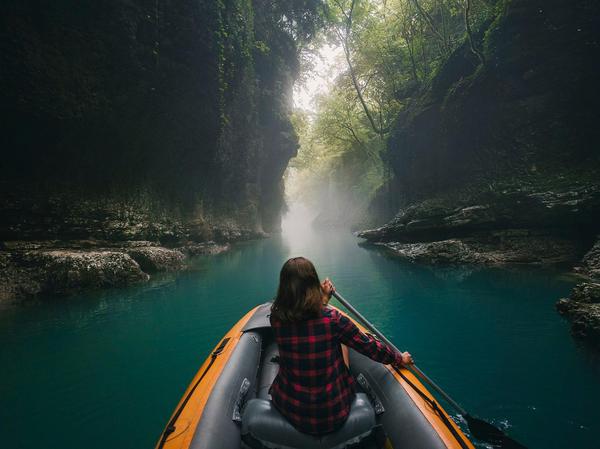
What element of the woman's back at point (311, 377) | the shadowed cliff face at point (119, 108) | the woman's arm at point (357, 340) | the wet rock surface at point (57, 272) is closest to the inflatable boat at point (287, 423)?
the woman's back at point (311, 377)

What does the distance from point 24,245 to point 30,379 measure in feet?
19.1

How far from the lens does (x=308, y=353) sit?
6.45ft

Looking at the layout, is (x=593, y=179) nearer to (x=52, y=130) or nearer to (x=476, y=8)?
(x=476, y=8)

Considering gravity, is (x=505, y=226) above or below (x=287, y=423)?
above

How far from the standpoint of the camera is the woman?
1.95 meters

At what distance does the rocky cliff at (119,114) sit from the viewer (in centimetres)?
833

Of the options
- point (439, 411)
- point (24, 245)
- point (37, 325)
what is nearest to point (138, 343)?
point (37, 325)

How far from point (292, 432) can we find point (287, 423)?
0.06 metres

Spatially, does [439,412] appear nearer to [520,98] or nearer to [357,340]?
[357,340]

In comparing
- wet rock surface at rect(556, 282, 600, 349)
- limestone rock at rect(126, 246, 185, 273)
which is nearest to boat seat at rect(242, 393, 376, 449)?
wet rock surface at rect(556, 282, 600, 349)

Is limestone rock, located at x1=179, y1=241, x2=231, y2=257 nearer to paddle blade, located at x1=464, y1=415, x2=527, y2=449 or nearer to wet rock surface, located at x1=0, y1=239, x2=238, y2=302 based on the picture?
wet rock surface, located at x1=0, y1=239, x2=238, y2=302

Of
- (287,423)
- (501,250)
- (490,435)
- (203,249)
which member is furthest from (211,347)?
(203,249)

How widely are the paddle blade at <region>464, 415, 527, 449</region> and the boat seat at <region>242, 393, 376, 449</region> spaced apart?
1.37 metres

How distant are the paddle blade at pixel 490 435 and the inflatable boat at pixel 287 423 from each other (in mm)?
676
